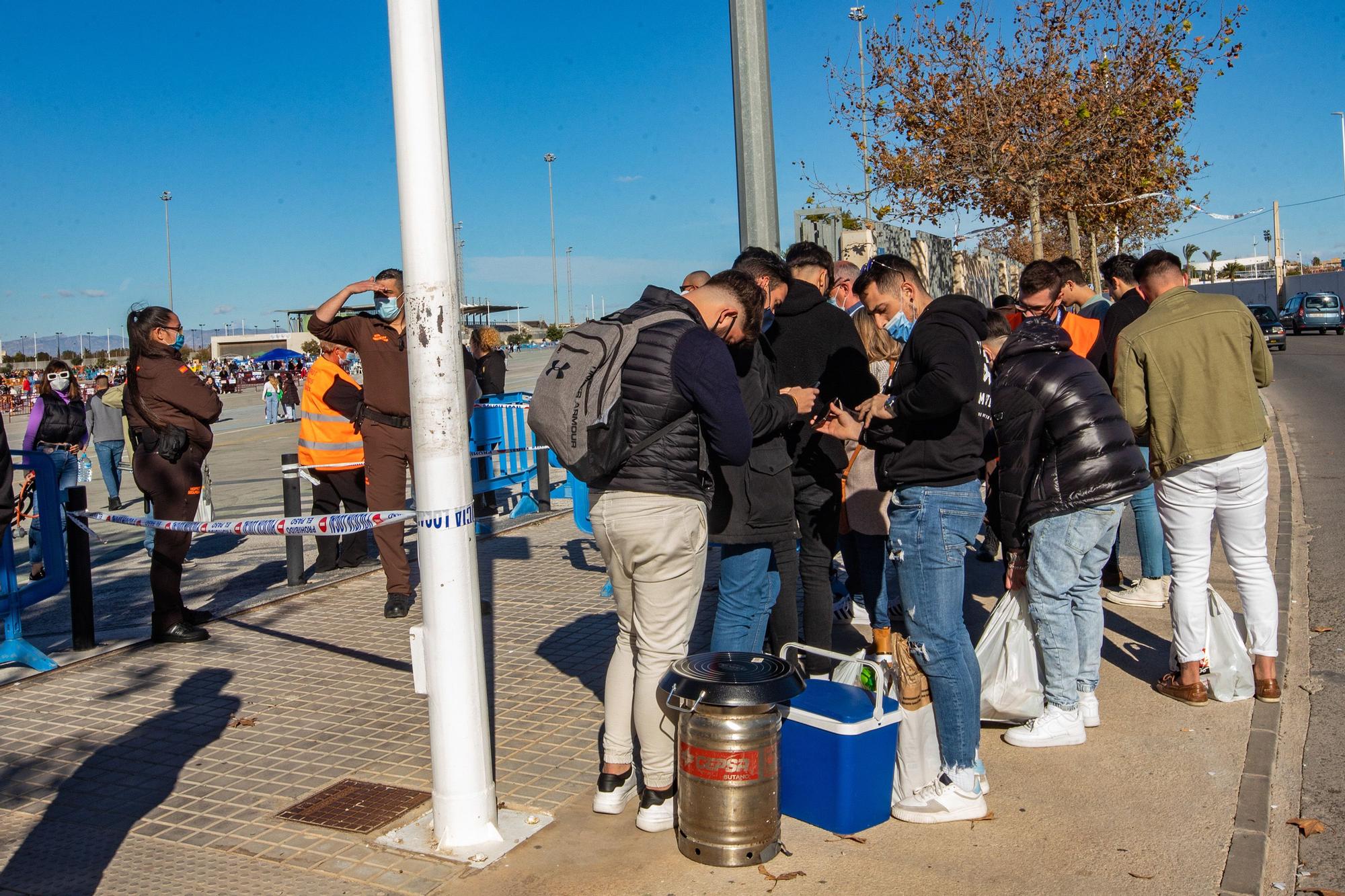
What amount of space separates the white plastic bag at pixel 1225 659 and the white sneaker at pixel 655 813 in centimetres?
271

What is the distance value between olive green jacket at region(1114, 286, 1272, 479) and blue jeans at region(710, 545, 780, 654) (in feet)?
6.29

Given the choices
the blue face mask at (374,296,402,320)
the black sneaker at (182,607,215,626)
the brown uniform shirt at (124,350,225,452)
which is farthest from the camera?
the blue face mask at (374,296,402,320)

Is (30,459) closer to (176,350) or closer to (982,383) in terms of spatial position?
(176,350)

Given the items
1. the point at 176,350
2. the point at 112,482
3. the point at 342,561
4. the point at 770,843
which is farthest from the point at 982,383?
the point at 112,482

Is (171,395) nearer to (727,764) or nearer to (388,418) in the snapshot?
(388,418)

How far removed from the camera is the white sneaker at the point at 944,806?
404 cm

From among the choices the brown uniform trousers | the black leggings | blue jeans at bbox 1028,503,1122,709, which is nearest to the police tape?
the black leggings

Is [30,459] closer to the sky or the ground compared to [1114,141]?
closer to the ground

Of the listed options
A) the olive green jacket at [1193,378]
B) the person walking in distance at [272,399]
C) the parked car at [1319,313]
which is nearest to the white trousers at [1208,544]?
the olive green jacket at [1193,378]

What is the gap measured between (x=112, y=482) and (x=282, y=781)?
12.0 meters

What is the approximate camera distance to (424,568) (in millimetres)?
3865

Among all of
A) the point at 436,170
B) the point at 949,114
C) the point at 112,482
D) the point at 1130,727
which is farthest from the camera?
the point at 949,114

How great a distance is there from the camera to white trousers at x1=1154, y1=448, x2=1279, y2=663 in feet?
16.6

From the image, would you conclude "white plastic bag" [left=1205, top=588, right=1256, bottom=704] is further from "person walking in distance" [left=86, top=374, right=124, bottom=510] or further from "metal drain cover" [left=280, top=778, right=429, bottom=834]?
"person walking in distance" [left=86, top=374, right=124, bottom=510]
